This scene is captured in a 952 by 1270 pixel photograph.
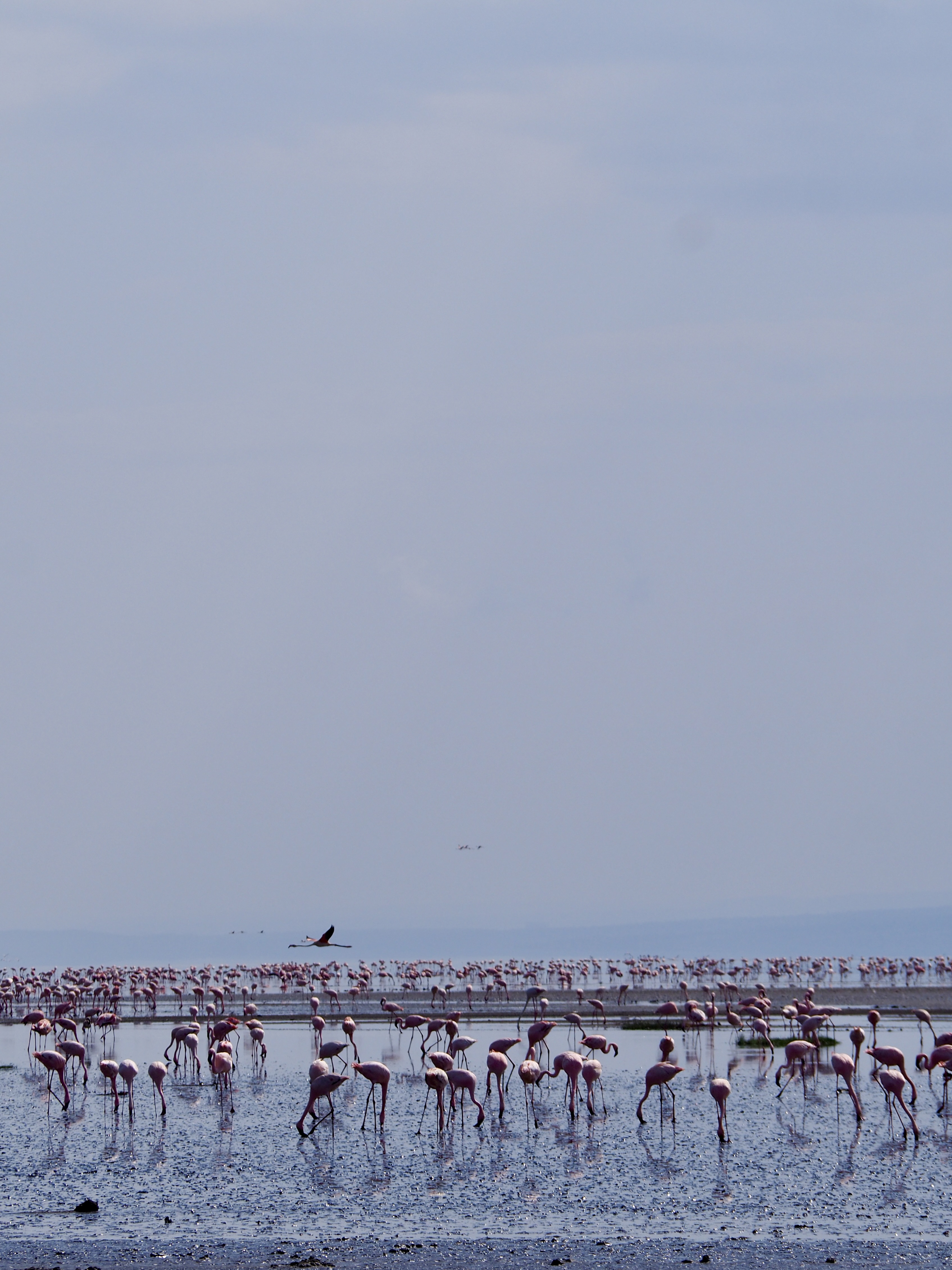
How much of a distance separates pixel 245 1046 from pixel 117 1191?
17.4m

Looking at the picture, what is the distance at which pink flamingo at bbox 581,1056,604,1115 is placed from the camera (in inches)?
833

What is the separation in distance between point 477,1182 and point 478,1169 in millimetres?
844

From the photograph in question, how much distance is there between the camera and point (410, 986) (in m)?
54.6

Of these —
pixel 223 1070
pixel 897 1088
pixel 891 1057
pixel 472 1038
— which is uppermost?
pixel 891 1057

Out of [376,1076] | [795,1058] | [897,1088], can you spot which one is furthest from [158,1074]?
[897,1088]

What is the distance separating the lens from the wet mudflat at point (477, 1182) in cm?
1357

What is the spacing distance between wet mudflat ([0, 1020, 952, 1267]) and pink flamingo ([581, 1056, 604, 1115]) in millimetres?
252

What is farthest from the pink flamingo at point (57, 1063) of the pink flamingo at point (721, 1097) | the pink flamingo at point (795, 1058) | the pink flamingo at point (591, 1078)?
the pink flamingo at point (795, 1058)

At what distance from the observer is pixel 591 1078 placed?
2119cm

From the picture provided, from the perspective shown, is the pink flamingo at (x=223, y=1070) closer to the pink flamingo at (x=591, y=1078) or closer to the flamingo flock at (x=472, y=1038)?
the flamingo flock at (x=472, y=1038)

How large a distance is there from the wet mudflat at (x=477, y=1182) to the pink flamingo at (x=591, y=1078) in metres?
0.25

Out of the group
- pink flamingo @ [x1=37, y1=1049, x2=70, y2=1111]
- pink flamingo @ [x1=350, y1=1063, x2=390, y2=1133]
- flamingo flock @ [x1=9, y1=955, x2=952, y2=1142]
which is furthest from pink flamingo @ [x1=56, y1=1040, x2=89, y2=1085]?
pink flamingo @ [x1=350, y1=1063, x2=390, y2=1133]

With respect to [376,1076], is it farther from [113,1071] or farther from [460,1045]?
[113,1071]

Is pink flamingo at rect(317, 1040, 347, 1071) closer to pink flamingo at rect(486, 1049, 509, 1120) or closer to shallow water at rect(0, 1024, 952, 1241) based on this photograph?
shallow water at rect(0, 1024, 952, 1241)
